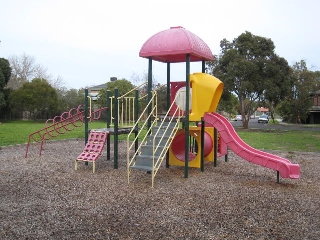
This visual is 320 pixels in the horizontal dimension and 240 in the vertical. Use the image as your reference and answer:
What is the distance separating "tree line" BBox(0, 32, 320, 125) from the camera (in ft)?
79.8

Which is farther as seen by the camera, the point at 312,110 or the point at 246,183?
the point at 312,110

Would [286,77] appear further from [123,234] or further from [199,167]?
[123,234]

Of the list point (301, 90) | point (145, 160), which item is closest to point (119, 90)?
point (301, 90)

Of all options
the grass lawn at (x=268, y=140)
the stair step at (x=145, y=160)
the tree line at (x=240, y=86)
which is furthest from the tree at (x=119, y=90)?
the stair step at (x=145, y=160)

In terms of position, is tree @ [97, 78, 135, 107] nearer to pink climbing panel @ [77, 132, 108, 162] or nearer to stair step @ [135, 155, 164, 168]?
pink climbing panel @ [77, 132, 108, 162]

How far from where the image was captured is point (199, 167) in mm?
8992

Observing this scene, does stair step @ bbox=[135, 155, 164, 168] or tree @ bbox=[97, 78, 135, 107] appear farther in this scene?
tree @ bbox=[97, 78, 135, 107]

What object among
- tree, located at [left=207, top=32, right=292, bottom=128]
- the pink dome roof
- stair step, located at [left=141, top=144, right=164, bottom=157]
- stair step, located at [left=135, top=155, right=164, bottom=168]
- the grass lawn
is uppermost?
tree, located at [left=207, top=32, right=292, bottom=128]

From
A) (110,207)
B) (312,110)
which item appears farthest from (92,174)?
(312,110)

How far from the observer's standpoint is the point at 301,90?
37.2 metres

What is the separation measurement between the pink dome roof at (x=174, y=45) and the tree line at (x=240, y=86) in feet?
36.5

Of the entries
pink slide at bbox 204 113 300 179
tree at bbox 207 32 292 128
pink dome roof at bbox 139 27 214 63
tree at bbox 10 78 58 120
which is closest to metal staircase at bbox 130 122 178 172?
pink slide at bbox 204 113 300 179

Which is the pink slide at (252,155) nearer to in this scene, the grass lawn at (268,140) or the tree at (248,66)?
the grass lawn at (268,140)

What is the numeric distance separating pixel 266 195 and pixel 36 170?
5845mm
